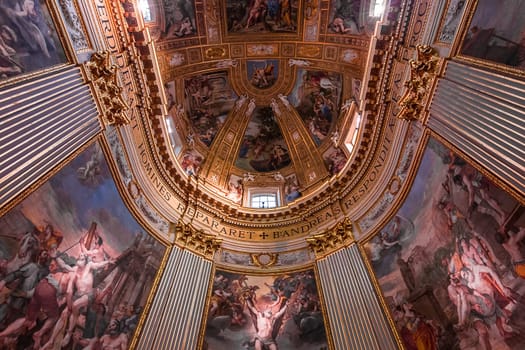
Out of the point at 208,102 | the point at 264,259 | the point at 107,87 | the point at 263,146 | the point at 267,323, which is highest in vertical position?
the point at 107,87

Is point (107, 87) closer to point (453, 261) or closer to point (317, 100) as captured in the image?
point (453, 261)

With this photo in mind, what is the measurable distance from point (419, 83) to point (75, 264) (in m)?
9.80

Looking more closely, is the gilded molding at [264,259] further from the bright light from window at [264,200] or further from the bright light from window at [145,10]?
the bright light from window at [145,10]

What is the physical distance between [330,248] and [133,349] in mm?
7005

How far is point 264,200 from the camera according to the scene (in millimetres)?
17312

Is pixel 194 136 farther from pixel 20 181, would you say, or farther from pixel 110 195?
pixel 20 181

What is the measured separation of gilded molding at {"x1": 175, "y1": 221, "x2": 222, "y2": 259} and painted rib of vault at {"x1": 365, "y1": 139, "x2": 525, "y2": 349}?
568cm

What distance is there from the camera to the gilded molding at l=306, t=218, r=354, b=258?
11.9 meters

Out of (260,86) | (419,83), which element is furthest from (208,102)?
(419,83)

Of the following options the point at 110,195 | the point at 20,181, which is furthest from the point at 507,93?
the point at 110,195

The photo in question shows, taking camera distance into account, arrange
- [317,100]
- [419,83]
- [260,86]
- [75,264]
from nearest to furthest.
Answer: [75,264]
[419,83]
[317,100]
[260,86]

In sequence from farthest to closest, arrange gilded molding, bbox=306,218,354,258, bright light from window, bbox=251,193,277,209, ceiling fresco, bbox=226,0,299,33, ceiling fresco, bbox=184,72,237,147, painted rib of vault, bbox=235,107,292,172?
painted rib of vault, bbox=235,107,292,172 → bright light from window, bbox=251,193,277,209 → ceiling fresco, bbox=184,72,237,147 → ceiling fresco, bbox=226,0,299,33 → gilded molding, bbox=306,218,354,258

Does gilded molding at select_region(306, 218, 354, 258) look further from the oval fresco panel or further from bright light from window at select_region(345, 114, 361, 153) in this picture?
the oval fresco panel

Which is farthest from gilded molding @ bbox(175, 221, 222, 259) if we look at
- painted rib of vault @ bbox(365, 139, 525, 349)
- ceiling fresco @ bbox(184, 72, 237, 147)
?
ceiling fresco @ bbox(184, 72, 237, 147)
